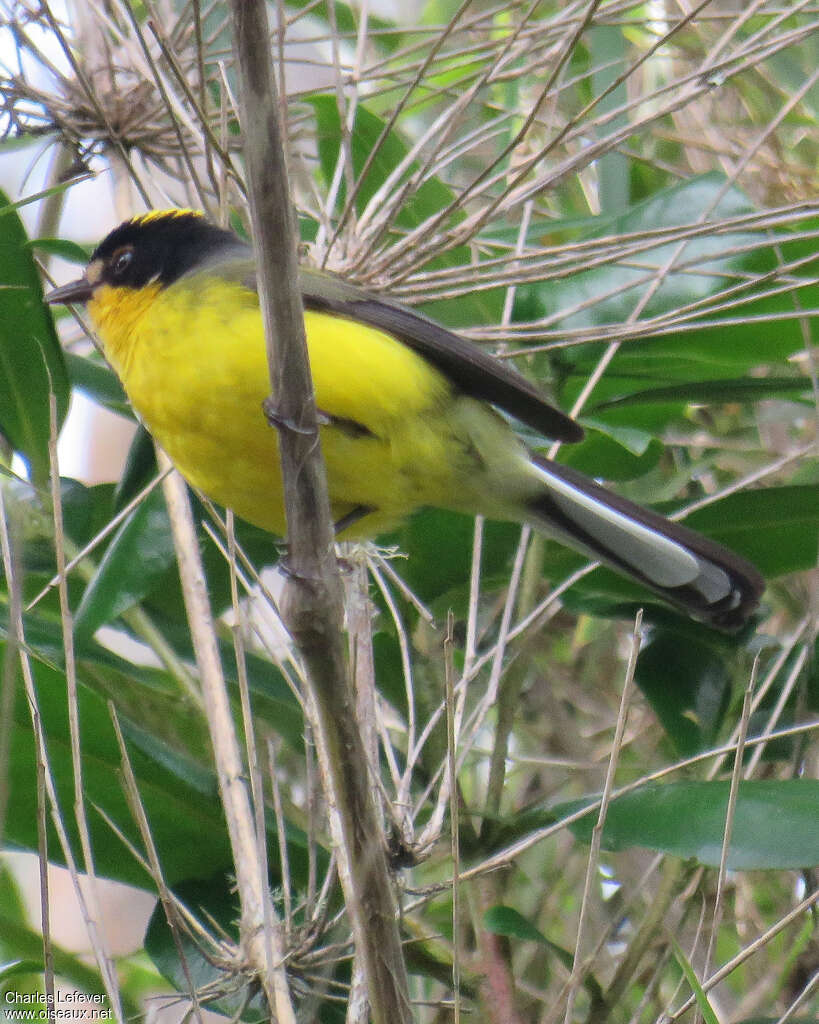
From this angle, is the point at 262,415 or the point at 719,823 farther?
the point at 262,415

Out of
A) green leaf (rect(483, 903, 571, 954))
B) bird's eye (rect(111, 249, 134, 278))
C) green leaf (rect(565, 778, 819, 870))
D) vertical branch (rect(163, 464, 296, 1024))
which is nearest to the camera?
vertical branch (rect(163, 464, 296, 1024))

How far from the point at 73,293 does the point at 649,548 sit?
1.41m

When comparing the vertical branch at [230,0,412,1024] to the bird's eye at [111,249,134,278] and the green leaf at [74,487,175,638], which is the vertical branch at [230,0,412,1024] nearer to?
the green leaf at [74,487,175,638]

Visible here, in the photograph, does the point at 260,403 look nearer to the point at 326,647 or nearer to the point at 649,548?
the point at 326,647

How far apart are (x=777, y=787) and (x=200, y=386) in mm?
1241

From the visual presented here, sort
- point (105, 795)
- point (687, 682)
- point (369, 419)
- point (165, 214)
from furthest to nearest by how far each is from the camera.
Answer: point (165, 214)
point (687, 682)
point (105, 795)
point (369, 419)

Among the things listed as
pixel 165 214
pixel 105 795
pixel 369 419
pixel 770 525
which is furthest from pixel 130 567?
Answer: pixel 770 525

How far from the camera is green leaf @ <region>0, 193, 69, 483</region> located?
2.88 meters

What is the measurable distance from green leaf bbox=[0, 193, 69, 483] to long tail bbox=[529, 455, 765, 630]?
1083 millimetres

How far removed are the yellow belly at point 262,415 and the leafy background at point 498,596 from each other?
15 cm

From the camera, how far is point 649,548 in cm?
268

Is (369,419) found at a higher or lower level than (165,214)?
lower

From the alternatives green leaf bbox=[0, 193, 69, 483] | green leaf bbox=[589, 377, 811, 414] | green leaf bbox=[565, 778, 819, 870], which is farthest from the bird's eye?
green leaf bbox=[565, 778, 819, 870]

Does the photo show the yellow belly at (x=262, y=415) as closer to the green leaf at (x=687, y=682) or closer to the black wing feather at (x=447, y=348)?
the black wing feather at (x=447, y=348)
